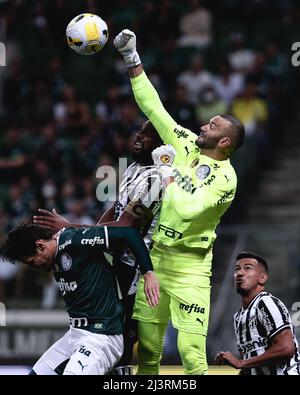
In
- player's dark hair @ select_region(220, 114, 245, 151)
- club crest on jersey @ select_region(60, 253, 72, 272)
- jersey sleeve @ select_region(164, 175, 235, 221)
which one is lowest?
club crest on jersey @ select_region(60, 253, 72, 272)

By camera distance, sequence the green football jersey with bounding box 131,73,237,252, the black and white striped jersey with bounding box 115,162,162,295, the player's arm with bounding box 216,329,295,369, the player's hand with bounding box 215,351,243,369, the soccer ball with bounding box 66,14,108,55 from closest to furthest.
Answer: the player's hand with bounding box 215,351,243,369, the player's arm with bounding box 216,329,295,369, the black and white striped jersey with bounding box 115,162,162,295, the green football jersey with bounding box 131,73,237,252, the soccer ball with bounding box 66,14,108,55

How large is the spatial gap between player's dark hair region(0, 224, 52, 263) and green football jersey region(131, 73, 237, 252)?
1.09 m

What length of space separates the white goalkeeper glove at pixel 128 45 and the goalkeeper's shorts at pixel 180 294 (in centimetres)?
147

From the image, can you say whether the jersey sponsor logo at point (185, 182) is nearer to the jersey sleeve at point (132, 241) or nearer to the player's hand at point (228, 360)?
the jersey sleeve at point (132, 241)

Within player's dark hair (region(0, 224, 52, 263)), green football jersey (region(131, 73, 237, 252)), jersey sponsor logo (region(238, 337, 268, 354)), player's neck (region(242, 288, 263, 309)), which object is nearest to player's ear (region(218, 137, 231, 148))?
green football jersey (region(131, 73, 237, 252))

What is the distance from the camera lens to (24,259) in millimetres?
7973

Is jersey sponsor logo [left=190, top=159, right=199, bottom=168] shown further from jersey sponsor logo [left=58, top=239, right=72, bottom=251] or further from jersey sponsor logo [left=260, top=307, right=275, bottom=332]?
jersey sponsor logo [left=58, top=239, right=72, bottom=251]

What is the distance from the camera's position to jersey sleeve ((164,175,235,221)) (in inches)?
336

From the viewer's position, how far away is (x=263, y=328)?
8539mm

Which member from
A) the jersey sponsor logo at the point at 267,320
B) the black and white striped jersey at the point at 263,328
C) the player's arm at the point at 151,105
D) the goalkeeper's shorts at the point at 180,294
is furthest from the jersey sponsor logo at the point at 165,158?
the jersey sponsor logo at the point at 267,320

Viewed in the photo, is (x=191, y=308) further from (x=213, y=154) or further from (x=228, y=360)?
(x=213, y=154)

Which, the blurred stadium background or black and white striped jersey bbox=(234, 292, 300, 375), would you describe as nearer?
black and white striped jersey bbox=(234, 292, 300, 375)

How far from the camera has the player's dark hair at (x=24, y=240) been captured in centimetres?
797

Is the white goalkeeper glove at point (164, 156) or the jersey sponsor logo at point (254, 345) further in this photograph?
the white goalkeeper glove at point (164, 156)
